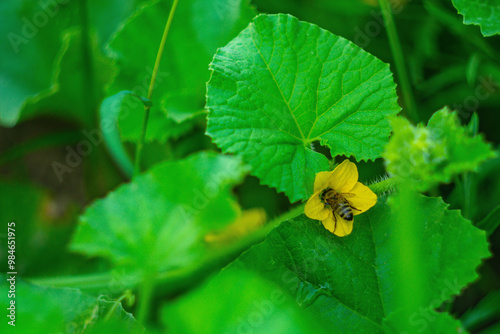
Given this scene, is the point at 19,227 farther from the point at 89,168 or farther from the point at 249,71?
the point at 249,71

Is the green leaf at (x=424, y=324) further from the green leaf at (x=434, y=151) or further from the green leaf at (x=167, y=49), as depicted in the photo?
the green leaf at (x=167, y=49)

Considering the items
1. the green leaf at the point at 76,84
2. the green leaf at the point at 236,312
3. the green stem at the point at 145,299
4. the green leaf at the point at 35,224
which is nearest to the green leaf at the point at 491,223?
the green leaf at the point at 236,312

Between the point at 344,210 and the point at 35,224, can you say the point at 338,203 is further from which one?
the point at 35,224

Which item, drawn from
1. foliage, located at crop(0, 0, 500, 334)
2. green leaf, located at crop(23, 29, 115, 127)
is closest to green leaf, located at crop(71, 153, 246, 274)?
foliage, located at crop(0, 0, 500, 334)

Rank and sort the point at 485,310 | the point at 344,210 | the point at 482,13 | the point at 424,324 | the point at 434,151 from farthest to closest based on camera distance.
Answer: the point at 485,310 → the point at 482,13 → the point at 344,210 → the point at 424,324 → the point at 434,151

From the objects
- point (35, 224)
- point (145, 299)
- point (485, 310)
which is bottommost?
point (35, 224)

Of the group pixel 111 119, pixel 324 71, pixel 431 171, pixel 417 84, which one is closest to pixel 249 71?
pixel 324 71

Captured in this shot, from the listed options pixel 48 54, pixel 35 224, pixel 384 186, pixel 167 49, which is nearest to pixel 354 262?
pixel 384 186

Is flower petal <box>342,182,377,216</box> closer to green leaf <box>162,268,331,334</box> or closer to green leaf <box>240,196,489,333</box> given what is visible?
green leaf <box>240,196,489,333</box>
